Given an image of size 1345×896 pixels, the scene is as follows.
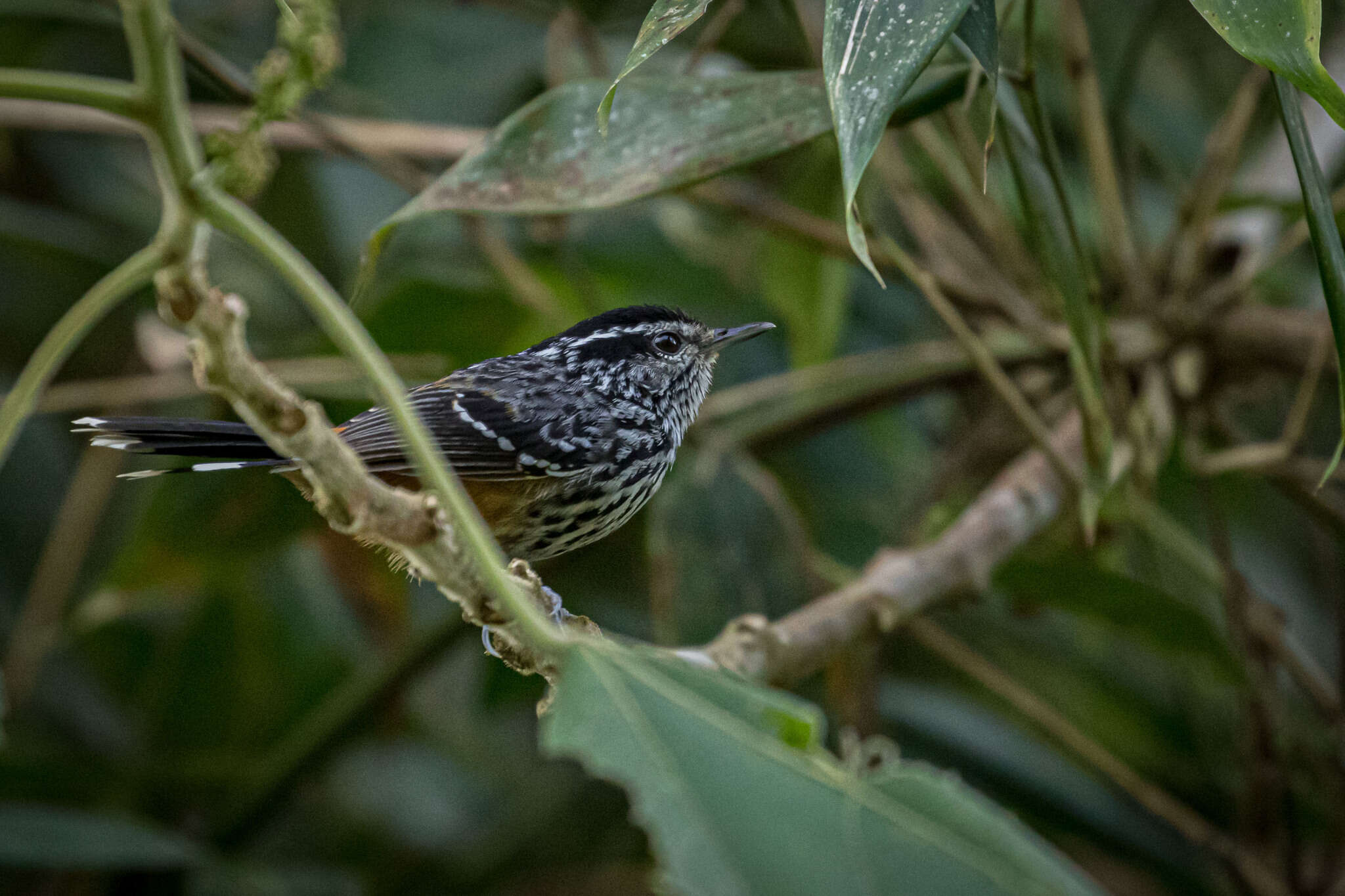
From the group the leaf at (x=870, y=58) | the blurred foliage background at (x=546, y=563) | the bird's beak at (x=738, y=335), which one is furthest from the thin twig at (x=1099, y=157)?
the leaf at (x=870, y=58)

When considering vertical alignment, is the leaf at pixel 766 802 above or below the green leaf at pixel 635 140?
below

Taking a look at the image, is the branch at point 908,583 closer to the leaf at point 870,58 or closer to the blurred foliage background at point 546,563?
the blurred foliage background at point 546,563

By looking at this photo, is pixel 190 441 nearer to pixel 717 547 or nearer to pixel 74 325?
pixel 74 325

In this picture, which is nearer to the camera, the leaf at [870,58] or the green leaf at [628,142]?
the leaf at [870,58]

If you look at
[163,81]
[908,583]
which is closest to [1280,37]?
[163,81]

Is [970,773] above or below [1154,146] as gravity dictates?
below

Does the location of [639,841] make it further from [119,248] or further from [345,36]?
[345,36]

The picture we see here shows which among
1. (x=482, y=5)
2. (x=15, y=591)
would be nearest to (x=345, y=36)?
(x=482, y=5)
